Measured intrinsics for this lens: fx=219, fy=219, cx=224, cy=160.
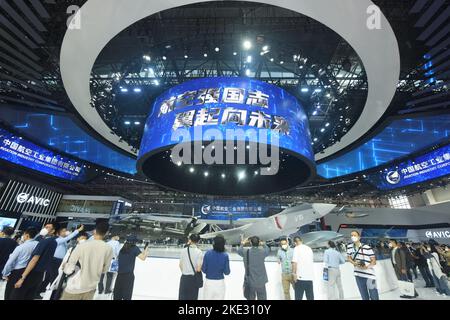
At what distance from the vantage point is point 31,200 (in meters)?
19.8

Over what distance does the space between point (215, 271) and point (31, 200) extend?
2349cm

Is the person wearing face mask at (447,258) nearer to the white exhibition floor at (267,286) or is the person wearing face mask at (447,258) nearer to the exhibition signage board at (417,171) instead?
the white exhibition floor at (267,286)

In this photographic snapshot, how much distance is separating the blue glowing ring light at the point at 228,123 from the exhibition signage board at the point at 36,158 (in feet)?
35.2

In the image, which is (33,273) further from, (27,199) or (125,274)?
(27,199)

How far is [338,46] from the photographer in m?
7.85

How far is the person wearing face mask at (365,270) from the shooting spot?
14.6 ft

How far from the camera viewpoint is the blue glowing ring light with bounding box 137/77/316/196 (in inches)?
265

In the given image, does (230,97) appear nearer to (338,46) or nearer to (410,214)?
(338,46)

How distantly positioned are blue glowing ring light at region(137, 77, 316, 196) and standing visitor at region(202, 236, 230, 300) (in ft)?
11.0

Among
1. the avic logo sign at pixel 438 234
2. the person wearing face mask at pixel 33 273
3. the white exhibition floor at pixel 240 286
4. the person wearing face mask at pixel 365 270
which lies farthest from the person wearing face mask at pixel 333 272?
the avic logo sign at pixel 438 234

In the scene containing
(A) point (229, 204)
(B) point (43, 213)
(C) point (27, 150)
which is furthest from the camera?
(A) point (229, 204)

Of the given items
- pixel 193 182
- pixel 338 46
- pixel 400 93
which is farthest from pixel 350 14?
pixel 193 182
